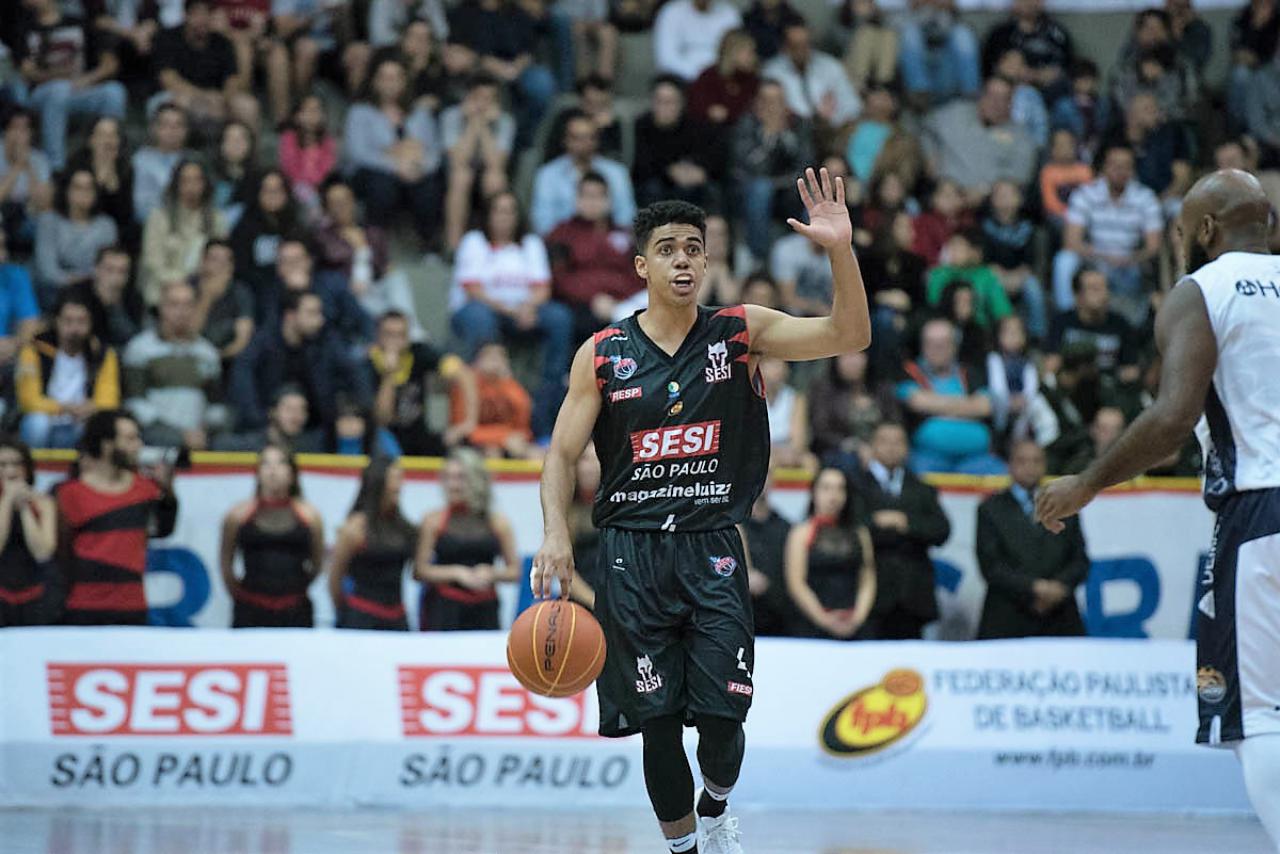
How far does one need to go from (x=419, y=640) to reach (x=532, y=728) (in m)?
0.96

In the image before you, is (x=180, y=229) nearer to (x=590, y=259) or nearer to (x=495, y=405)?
(x=495, y=405)

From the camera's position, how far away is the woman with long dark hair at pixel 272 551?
42.0ft

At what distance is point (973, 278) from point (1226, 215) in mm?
10886

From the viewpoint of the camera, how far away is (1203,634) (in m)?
5.89

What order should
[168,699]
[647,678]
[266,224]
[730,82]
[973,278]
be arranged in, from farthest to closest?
[730,82] → [973,278] → [266,224] → [168,699] → [647,678]

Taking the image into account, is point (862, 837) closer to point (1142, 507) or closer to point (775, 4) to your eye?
point (1142, 507)

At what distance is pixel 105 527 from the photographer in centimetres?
1251

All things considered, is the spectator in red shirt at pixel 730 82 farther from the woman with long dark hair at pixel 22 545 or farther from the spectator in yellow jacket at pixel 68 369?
the woman with long dark hair at pixel 22 545

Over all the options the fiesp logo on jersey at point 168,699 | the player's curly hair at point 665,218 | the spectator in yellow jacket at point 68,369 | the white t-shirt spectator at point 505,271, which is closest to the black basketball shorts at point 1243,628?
the player's curly hair at point 665,218

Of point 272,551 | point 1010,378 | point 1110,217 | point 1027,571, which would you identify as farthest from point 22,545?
point 1110,217

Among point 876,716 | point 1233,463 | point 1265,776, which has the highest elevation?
point 1233,463

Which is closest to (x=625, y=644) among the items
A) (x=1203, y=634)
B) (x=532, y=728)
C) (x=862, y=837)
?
(x=1203, y=634)

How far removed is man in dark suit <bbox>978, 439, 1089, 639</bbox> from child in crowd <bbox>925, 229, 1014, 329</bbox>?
3.09 metres

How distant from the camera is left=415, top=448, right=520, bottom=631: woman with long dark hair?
13.0 meters
